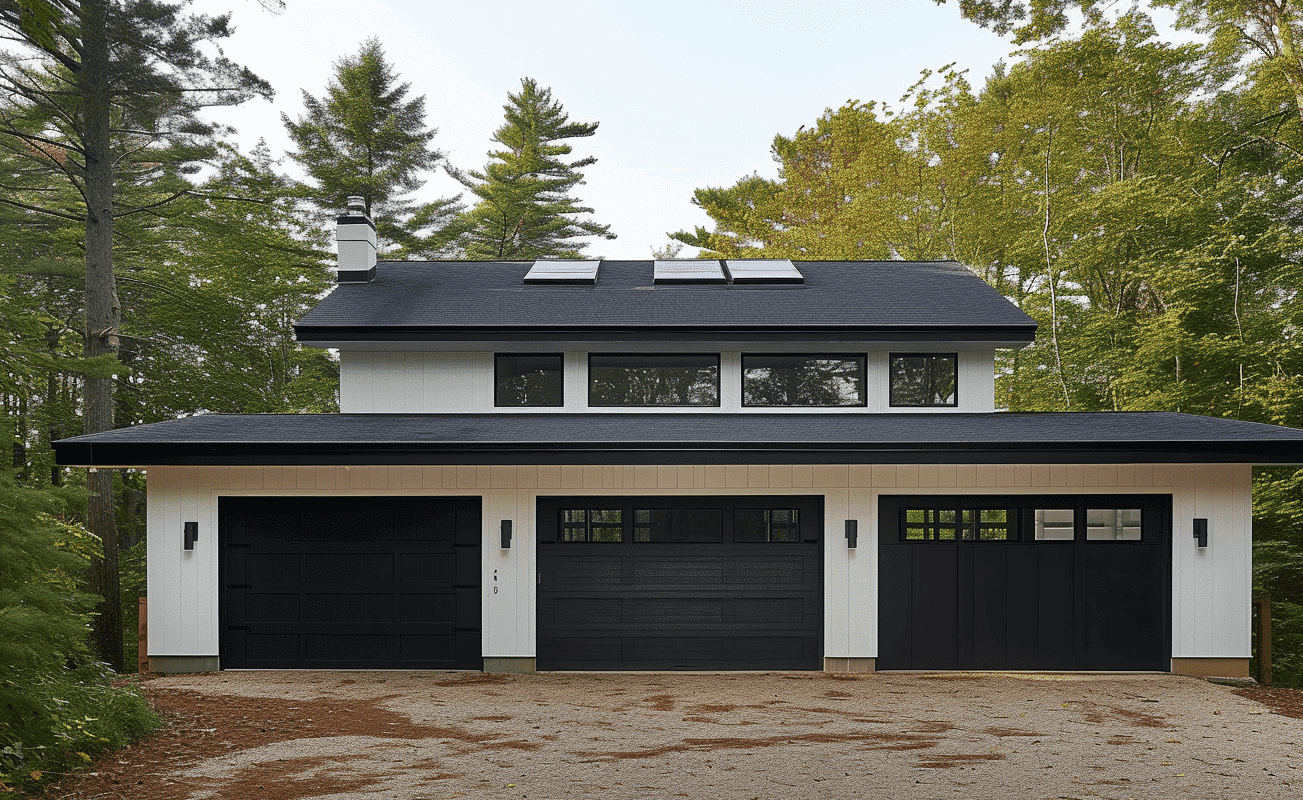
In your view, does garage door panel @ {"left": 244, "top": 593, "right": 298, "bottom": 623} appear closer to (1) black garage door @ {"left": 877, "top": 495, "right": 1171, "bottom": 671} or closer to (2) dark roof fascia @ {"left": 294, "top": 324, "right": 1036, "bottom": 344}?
(2) dark roof fascia @ {"left": 294, "top": 324, "right": 1036, "bottom": 344}

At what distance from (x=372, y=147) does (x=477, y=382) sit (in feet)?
67.0

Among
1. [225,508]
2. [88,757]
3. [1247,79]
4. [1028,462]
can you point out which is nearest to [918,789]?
[1028,462]

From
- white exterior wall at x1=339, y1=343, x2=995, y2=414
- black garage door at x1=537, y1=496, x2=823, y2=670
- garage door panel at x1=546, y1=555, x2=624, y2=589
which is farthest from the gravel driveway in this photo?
white exterior wall at x1=339, y1=343, x2=995, y2=414

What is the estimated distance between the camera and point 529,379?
1306 centimetres

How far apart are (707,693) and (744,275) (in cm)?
840

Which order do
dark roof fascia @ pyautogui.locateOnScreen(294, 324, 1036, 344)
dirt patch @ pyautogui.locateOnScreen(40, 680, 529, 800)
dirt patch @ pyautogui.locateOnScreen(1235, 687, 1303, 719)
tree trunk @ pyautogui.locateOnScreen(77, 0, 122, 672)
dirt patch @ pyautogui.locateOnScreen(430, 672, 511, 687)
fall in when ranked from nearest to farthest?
dirt patch @ pyautogui.locateOnScreen(40, 680, 529, 800), dirt patch @ pyautogui.locateOnScreen(1235, 687, 1303, 719), dirt patch @ pyautogui.locateOnScreen(430, 672, 511, 687), dark roof fascia @ pyautogui.locateOnScreen(294, 324, 1036, 344), tree trunk @ pyautogui.locateOnScreen(77, 0, 122, 672)

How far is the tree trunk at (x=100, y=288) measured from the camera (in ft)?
48.8

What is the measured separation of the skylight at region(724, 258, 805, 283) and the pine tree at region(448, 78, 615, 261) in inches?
663

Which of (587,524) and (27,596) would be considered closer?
(27,596)

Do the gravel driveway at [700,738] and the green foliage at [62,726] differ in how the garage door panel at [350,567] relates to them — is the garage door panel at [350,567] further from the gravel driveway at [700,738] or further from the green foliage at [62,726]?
the green foliage at [62,726]

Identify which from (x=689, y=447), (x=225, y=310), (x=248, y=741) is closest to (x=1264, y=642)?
(x=689, y=447)

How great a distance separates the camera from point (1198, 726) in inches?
330

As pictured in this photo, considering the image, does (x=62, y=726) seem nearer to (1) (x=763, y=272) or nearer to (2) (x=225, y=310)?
(1) (x=763, y=272)

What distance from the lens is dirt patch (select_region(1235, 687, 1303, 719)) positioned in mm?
9406
